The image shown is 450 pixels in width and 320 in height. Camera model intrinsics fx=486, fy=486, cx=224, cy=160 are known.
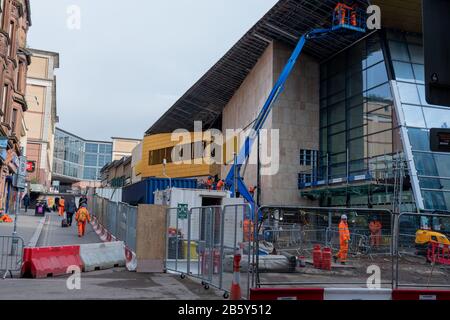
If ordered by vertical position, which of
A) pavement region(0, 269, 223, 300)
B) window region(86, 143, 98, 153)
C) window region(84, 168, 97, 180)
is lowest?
pavement region(0, 269, 223, 300)

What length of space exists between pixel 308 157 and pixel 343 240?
19361mm

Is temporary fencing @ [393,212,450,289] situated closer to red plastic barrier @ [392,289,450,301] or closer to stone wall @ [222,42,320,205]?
red plastic barrier @ [392,289,450,301]

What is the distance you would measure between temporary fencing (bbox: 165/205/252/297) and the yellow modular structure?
2939 cm

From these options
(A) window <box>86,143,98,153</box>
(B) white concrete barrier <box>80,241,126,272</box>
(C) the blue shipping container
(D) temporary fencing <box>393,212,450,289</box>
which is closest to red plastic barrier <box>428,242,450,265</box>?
(D) temporary fencing <box>393,212,450,289</box>

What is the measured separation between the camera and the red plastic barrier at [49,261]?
11.5 meters

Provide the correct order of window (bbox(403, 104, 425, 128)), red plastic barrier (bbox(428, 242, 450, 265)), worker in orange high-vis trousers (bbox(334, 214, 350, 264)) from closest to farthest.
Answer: worker in orange high-vis trousers (bbox(334, 214, 350, 264)) < red plastic barrier (bbox(428, 242, 450, 265)) < window (bbox(403, 104, 425, 128))

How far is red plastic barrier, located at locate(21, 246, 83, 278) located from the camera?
11.5 meters

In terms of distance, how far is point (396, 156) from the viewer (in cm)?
2438

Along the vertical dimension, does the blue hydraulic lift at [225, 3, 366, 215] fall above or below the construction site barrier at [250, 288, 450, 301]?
above

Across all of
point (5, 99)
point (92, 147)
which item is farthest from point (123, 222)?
point (92, 147)

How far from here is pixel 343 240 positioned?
40.6ft

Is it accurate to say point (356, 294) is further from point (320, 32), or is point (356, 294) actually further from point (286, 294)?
point (320, 32)

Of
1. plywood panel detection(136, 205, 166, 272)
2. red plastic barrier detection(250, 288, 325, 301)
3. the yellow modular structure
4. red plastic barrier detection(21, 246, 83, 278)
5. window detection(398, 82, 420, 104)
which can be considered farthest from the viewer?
the yellow modular structure

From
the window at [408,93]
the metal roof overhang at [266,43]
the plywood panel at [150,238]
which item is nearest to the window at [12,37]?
the metal roof overhang at [266,43]
